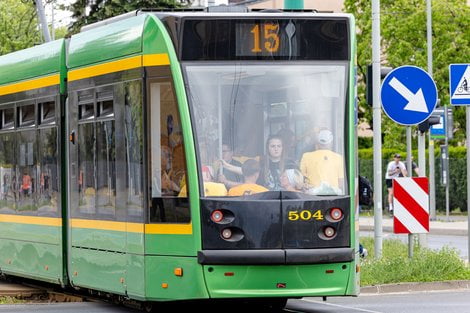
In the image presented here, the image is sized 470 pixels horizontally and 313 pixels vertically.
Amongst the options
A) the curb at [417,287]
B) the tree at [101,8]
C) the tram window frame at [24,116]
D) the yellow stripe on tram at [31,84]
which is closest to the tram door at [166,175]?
the yellow stripe on tram at [31,84]

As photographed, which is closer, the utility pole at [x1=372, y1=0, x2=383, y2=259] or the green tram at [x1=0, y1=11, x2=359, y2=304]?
the green tram at [x1=0, y1=11, x2=359, y2=304]

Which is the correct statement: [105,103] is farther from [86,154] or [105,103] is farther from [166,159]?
→ [166,159]

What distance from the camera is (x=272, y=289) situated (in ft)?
43.1

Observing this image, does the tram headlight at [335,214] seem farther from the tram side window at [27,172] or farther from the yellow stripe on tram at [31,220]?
the tram side window at [27,172]

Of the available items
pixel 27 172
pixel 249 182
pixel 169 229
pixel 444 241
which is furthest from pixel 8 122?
pixel 444 241

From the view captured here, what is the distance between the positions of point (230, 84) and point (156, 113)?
0.80 meters

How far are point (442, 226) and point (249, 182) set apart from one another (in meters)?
23.1

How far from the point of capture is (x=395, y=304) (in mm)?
16172

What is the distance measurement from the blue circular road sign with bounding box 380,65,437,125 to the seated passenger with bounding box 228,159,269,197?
5666mm

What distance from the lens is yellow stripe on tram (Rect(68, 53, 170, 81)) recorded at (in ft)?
44.5

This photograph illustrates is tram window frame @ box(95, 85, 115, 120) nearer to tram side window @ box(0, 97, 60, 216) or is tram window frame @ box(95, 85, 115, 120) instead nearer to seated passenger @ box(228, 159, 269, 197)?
tram side window @ box(0, 97, 60, 216)

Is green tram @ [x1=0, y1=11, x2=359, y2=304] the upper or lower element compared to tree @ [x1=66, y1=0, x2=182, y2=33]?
lower

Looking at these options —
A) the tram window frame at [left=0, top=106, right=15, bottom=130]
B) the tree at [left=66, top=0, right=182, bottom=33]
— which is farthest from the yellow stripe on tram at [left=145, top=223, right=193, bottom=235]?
the tree at [left=66, top=0, right=182, bottom=33]

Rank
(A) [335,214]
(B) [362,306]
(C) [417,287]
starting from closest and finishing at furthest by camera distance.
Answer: (A) [335,214] < (B) [362,306] < (C) [417,287]
